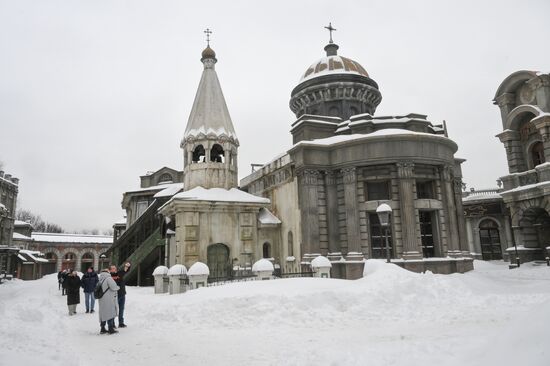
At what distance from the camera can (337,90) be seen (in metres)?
29.5

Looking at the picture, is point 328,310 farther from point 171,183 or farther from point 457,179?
point 171,183

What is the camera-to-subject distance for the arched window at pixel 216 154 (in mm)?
26500

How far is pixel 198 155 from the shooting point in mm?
26969

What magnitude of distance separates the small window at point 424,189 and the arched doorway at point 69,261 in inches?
2739

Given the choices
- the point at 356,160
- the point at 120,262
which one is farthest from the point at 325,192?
the point at 120,262

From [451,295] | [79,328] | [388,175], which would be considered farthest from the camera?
[388,175]

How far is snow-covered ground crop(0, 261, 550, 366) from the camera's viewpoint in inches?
227

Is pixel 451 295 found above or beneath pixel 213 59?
beneath

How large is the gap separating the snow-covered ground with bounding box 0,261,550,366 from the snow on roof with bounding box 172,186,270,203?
26.2 feet

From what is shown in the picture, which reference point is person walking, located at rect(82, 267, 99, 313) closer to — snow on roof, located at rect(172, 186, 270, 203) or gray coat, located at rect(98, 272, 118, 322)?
gray coat, located at rect(98, 272, 118, 322)

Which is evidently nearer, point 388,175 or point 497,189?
point 388,175

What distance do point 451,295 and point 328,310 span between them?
4.53 m

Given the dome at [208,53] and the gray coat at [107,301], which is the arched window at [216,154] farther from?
the gray coat at [107,301]

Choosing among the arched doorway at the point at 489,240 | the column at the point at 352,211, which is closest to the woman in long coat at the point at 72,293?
the column at the point at 352,211
